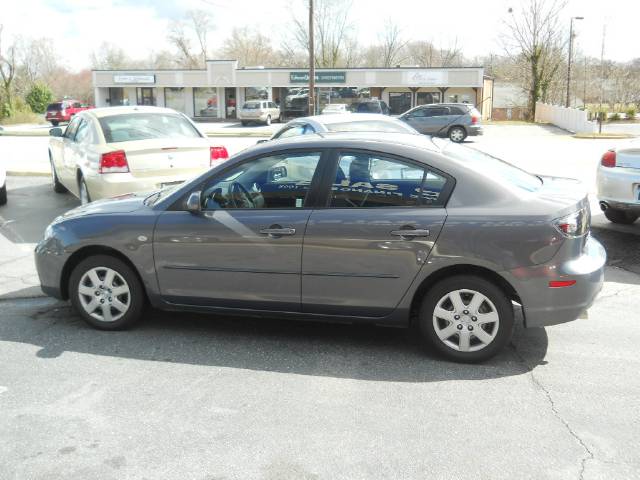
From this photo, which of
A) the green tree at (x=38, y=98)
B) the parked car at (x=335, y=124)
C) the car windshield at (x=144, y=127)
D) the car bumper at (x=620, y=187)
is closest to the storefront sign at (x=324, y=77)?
the green tree at (x=38, y=98)

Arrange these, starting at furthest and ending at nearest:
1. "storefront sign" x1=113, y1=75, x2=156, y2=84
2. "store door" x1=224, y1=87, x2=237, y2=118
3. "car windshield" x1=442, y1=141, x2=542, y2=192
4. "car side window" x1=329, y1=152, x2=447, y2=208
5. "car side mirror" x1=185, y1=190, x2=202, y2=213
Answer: "storefront sign" x1=113, y1=75, x2=156, y2=84, "store door" x1=224, y1=87, x2=237, y2=118, "car side mirror" x1=185, y1=190, x2=202, y2=213, "car windshield" x1=442, y1=141, x2=542, y2=192, "car side window" x1=329, y1=152, x2=447, y2=208

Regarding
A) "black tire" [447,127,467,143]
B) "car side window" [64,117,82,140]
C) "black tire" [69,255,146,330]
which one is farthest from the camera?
"black tire" [447,127,467,143]

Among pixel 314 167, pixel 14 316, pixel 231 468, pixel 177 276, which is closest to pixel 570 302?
pixel 314 167

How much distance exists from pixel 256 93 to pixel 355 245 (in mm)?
50621

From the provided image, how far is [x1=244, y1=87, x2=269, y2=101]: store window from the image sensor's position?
174 ft

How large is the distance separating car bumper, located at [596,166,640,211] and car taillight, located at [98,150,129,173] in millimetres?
6025

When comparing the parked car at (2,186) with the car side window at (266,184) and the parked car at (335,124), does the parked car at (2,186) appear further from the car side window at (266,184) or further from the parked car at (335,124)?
the car side window at (266,184)

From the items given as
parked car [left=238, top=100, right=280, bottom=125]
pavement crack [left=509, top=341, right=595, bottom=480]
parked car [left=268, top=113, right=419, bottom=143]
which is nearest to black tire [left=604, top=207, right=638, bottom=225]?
parked car [left=268, top=113, right=419, bottom=143]

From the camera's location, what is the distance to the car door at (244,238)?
462 cm

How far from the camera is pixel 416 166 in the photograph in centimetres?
451

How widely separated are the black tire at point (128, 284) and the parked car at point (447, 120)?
80.5 feet

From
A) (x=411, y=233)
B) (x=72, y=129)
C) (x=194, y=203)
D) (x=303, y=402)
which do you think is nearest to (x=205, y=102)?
(x=72, y=129)

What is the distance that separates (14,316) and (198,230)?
201cm

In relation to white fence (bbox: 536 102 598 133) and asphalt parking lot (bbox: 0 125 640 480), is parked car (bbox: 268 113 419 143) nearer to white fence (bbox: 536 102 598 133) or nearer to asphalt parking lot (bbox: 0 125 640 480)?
asphalt parking lot (bbox: 0 125 640 480)
